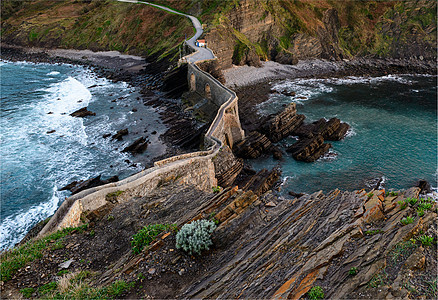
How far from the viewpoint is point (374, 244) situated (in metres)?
9.34

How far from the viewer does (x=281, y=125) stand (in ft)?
126

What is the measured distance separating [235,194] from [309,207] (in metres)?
3.62

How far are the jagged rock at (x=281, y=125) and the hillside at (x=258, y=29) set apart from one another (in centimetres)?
2249

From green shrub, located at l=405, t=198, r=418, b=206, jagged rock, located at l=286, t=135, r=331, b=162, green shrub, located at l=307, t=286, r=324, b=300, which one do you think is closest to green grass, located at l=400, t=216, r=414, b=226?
green shrub, located at l=405, t=198, r=418, b=206

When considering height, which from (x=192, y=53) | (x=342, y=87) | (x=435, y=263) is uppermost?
(x=435, y=263)

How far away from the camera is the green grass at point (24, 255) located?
37.8ft

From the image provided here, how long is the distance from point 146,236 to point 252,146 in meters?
23.4

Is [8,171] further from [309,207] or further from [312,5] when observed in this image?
[312,5]

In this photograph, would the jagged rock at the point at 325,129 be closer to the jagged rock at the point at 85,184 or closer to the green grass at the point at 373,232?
the jagged rock at the point at 85,184

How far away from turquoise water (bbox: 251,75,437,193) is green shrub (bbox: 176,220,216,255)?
18.1m

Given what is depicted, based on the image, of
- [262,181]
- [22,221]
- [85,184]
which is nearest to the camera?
[22,221]

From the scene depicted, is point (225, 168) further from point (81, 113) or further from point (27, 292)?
point (81, 113)

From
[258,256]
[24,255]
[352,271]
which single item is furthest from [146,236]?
[352,271]

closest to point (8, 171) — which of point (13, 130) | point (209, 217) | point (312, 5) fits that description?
point (13, 130)
